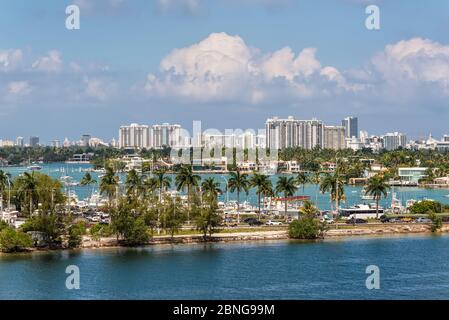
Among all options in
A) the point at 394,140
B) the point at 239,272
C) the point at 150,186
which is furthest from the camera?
the point at 394,140

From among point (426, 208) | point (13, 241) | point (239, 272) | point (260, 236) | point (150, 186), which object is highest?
point (150, 186)

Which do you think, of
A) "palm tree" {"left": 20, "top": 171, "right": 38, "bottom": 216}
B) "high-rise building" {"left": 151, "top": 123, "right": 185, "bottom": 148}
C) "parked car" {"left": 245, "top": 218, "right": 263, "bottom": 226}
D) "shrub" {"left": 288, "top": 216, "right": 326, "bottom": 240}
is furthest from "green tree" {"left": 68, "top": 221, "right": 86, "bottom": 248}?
"high-rise building" {"left": 151, "top": 123, "right": 185, "bottom": 148}

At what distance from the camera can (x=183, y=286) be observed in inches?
726

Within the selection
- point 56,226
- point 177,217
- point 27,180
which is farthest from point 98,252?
point 27,180

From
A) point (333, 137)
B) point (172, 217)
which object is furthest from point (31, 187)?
point (333, 137)

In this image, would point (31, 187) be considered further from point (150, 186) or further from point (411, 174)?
point (411, 174)

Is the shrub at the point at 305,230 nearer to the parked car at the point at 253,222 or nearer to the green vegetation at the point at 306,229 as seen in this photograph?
the green vegetation at the point at 306,229

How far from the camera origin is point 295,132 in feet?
381

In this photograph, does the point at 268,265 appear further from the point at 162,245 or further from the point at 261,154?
the point at 261,154

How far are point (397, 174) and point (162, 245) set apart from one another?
1824 inches

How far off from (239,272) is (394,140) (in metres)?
138

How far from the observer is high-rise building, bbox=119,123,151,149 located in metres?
127

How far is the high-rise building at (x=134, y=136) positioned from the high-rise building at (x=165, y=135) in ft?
3.98

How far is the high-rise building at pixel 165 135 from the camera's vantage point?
369ft
